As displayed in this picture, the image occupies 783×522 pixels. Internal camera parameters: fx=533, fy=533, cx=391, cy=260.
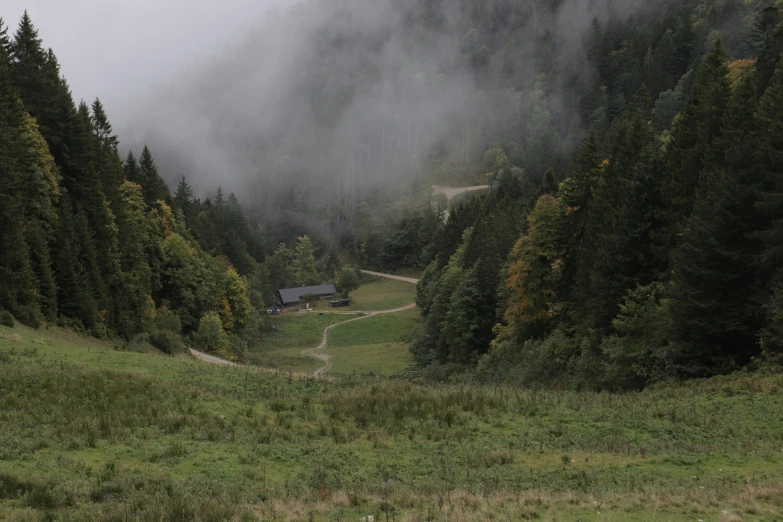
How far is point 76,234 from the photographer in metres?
44.2

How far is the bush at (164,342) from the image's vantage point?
51.2 meters

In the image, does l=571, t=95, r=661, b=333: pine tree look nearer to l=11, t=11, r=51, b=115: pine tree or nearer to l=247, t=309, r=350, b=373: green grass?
l=247, t=309, r=350, b=373: green grass

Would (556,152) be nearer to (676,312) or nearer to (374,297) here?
(374,297)

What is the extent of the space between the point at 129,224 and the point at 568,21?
591ft

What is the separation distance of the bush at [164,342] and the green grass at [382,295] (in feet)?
205

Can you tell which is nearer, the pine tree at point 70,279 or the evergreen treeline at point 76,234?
the evergreen treeline at point 76,234

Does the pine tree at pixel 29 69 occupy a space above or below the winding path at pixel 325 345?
above

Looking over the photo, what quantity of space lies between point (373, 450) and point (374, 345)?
2643 inches

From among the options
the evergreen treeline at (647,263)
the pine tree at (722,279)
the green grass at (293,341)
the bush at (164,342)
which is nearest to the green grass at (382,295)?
the green grass at (293,341)

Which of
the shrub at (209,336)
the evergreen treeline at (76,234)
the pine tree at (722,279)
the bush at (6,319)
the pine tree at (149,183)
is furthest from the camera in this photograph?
the pine tree at (149,183)

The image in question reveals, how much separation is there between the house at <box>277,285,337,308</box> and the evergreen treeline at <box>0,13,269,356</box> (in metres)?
52.4

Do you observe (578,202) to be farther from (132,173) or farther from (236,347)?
(132,173)

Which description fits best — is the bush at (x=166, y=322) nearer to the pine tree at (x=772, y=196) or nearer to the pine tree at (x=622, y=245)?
the pine tree at (x=622, y=245)

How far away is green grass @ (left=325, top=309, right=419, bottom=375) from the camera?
64.9 meters
